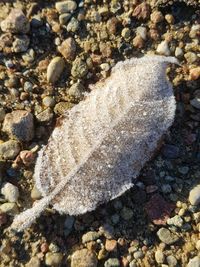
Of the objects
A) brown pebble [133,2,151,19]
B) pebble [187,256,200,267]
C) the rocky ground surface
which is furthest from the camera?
brown pebble [133,2,151,19]

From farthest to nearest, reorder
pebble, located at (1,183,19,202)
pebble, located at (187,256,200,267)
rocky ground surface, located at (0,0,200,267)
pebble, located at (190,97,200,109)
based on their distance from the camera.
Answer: pebble, located at (190,97,200,109) < pebble, located at (1,183,19,202) < rocky ground surface, located at (0,0,200,267) < pebble, located at (187,256,200,267)

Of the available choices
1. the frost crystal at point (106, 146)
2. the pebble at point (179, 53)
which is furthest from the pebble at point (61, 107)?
the pebble at point (179, 53)

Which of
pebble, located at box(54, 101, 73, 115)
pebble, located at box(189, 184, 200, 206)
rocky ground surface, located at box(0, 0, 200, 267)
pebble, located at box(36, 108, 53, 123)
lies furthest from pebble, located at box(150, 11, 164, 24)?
pebble, located at box(189, 184, 200, 206)

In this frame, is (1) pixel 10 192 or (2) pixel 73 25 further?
(2) pixel 73 25

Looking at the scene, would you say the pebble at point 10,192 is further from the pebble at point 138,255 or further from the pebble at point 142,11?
the pebble at point 142,11

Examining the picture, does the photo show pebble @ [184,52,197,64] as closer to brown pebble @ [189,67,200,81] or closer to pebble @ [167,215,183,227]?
brown pebble @ [189,67,200,81]

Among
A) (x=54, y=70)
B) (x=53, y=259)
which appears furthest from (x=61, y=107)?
(x=53, y=259)

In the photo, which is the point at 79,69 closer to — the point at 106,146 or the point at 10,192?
the point at 106,146
